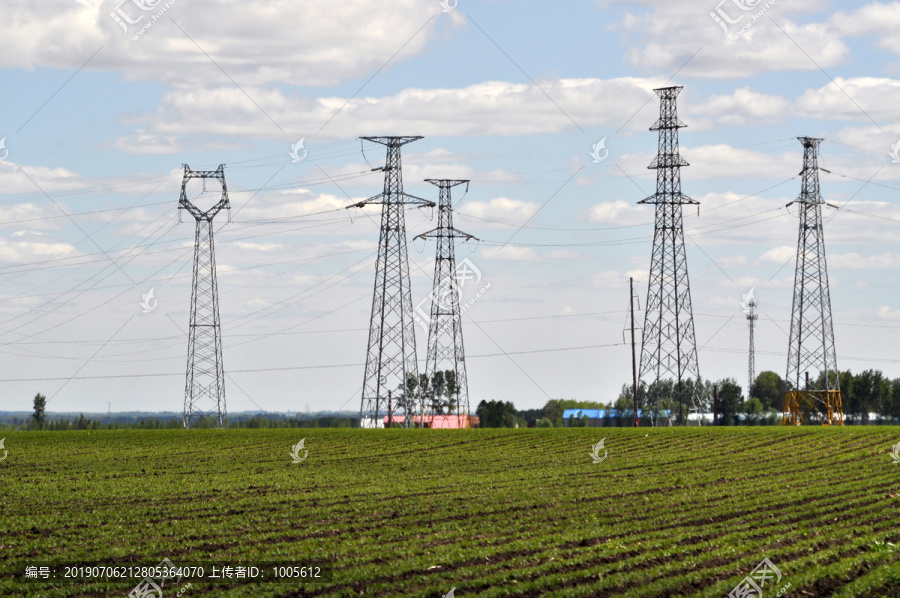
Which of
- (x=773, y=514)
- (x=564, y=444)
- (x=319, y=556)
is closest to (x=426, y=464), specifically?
(x=564, y=444)

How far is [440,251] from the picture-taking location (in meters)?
87.8

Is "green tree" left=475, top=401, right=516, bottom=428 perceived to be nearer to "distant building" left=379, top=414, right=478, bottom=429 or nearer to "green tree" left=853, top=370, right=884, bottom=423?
"distant building" left=379, top=414, right=478, bottom=429

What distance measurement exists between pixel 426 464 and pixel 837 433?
28693 mm

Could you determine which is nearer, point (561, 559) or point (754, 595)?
point (754, 595)

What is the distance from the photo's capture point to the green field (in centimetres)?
2031

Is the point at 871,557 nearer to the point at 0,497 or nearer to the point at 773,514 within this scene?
the point at 773,514

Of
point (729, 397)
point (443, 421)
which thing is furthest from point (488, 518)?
point (729, 397)

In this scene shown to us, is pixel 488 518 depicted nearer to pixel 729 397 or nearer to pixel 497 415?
pixel 497 415

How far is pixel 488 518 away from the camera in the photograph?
29578 mm

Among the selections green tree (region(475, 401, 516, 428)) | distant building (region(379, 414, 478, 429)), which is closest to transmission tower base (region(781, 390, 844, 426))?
distant building (region(379, 414, 478, 429))

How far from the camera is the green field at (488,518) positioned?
20312 millimetres

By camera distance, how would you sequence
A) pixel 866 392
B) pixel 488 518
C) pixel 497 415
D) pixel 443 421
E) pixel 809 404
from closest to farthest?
pixel 488 518, pixel 809 404, pixel 443 421, pixel 497 415, pixel 866 392

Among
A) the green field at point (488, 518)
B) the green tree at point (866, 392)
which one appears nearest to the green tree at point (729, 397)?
the green tree at point (866, 392)

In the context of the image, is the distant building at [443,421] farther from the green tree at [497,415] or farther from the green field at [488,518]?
the green field at [488,518]
